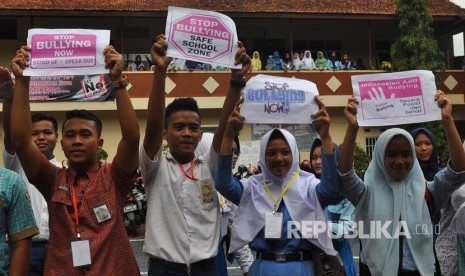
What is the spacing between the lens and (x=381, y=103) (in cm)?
418

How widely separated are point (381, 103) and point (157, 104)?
4.89ft

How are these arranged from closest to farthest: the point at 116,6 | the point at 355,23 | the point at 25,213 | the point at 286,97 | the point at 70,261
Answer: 1. the point at 25,213
2. the point at 70,261
3. the point at 286,97
4. the point at 116,6
5. the point at 355,23

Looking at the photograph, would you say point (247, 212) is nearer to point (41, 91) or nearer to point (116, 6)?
point (41, 91)

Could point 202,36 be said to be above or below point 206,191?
above

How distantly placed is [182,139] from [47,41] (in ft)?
3.37

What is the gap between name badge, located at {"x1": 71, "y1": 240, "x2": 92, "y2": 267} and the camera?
3.45 metres

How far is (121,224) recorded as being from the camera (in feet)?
12.0

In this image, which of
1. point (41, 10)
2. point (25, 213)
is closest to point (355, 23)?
point (41, 10)

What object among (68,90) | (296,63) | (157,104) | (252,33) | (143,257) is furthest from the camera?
(252,33)

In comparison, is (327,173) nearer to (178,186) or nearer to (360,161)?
(178,186)

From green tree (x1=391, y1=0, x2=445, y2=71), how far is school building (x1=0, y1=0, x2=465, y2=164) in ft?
3.61

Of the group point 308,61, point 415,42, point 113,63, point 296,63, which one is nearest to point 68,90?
point 296,63

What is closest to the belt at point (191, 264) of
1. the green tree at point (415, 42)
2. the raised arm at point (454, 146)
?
the raised arm at point (454, 146)

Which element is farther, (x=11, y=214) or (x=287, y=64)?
(x=287, y=64)
